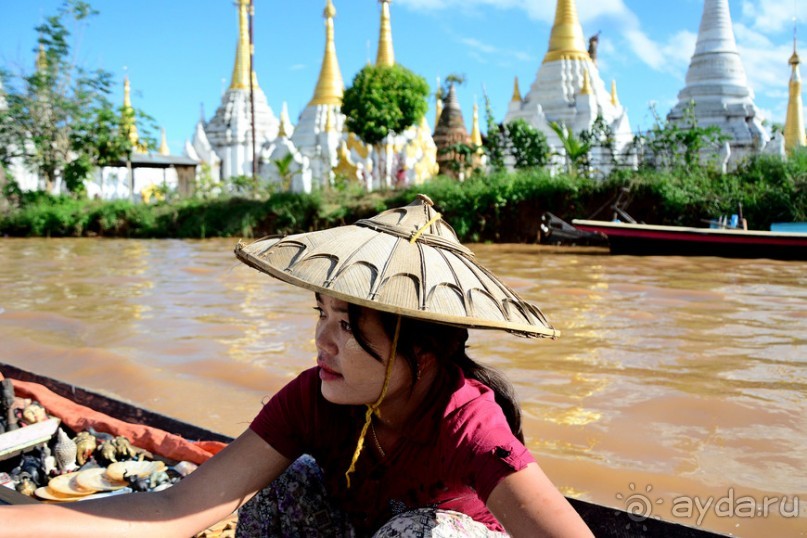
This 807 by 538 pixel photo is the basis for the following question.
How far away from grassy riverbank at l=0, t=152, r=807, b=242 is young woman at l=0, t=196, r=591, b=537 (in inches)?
508

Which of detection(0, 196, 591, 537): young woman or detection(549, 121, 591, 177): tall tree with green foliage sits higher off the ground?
detection(549, 121, 591, 177): tall tree with green foliage

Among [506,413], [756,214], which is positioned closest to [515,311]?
[506,413]

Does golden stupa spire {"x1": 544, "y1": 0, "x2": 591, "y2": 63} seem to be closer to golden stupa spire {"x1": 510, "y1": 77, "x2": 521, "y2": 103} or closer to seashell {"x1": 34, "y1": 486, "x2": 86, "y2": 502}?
golden stupa spire {"x1": 510, "y1": 77, "x2": 521, "y2": 103}

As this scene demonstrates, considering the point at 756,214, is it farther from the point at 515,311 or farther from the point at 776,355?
the point at 515,311

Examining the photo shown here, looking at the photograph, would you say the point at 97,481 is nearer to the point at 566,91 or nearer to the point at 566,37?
the point at 566,91

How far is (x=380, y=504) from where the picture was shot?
162cm

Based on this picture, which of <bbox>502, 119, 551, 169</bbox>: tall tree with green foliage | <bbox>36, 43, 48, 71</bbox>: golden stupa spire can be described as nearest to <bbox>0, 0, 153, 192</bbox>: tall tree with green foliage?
<bbox>36, 43, 48, 71</bbox>: golden stupa spire

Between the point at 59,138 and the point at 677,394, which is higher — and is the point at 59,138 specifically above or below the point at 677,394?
above

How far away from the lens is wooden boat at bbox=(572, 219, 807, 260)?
10.8 metres

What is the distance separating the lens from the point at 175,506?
151cm

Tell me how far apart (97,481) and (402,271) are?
170 cm

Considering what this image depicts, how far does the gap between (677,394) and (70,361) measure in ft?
12.1

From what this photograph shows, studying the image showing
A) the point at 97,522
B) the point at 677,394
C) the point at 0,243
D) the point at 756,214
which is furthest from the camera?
Answer: the point at 0,243

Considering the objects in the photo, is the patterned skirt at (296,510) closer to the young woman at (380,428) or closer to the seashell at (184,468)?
the young woman at (380,428)
